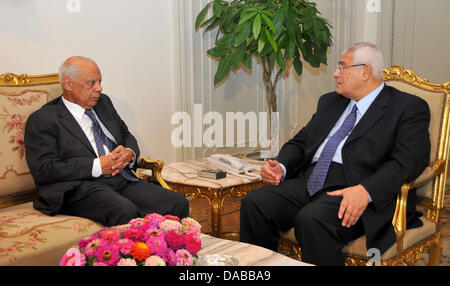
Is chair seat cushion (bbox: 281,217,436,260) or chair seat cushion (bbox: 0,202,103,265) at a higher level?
chair seat cushion (bbox: 0,202,103,265)

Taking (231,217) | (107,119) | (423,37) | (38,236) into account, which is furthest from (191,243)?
(423,37)

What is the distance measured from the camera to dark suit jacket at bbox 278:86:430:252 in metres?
2.21

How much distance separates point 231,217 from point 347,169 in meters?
1.65

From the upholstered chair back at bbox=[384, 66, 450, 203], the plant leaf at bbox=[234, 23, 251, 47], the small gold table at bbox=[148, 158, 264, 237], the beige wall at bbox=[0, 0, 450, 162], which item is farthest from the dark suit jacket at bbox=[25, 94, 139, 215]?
the upholstered chair back at bbox=[384, 66, 450, 203]

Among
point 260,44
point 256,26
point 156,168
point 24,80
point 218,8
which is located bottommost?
point 156,168

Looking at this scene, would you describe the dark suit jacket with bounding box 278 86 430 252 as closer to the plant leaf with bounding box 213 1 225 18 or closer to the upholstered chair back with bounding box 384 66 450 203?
the upholstered chair back with bounding box 384 66 450 203

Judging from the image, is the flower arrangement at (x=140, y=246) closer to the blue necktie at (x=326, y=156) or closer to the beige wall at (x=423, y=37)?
the blue necktie at (x=326, y=156)

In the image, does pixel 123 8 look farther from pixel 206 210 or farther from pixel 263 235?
pixel 263 235

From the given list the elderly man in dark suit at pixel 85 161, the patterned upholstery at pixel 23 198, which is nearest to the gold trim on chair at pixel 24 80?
the patterned upholstery at pixel 23 198

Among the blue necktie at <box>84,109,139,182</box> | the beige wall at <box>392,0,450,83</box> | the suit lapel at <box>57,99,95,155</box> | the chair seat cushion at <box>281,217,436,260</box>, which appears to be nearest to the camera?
the chair seat cushion at <box>281,217,436,260</box>

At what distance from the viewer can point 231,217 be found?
388 cm

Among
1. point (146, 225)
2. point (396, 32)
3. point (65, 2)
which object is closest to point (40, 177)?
point (146, 225)

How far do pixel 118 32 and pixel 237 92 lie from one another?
1.41 meters

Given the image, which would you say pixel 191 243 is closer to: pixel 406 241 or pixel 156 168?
pixel 406 241
